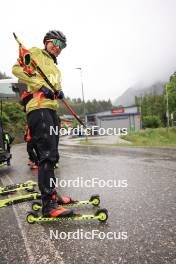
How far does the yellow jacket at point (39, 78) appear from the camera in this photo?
10.8ft

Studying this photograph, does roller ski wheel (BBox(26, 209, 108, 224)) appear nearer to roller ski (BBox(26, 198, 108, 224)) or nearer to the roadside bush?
Answer: roller ski (BBox(26, 198, 108, 224))

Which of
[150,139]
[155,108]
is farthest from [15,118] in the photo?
[155,108]

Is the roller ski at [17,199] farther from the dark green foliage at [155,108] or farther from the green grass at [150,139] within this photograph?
the dark green foliage at [155,108]

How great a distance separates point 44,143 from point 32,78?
85 centimetres

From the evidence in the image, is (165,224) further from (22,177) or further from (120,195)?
(22,177)

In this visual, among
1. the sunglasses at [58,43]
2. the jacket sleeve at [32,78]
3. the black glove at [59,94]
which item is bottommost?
the black glove at [59,94]

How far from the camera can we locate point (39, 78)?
133 inches

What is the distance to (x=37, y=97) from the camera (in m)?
3.32

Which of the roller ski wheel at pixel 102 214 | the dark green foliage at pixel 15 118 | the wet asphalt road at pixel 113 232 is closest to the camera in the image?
the wet asphalt road at pixel 113 232

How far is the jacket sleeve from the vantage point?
3281mm

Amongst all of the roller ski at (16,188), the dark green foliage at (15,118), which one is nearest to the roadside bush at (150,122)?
the dark green foliage at (15,118)

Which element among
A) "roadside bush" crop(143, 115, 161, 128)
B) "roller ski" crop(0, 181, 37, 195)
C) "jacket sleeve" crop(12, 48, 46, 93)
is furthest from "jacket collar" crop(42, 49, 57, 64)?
"roadside bush" crop(143, 115, 161, 128)

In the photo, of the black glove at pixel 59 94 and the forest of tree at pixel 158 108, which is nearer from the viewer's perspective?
the black glove at pixel 59 94

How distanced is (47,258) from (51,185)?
1106 millimetres
